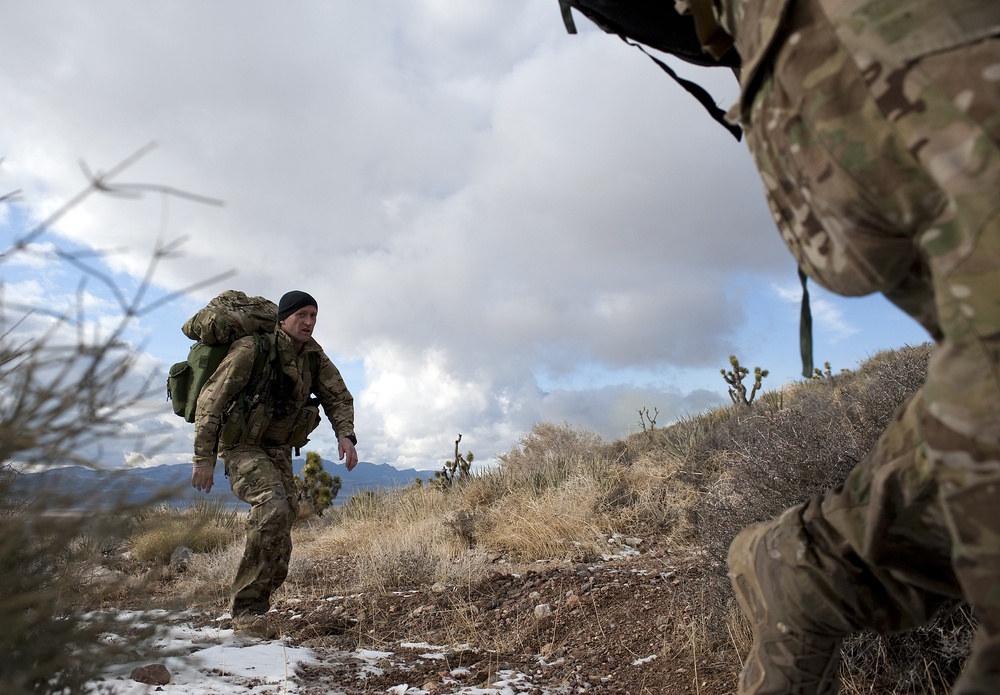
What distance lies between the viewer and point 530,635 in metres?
4.18

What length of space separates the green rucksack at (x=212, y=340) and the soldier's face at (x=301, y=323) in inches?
5.8

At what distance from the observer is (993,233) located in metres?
0.85

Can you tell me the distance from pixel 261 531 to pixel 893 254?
4.54 meters

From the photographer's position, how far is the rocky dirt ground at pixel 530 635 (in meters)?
3.19

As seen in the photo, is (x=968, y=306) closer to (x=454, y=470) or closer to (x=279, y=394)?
(x=279, y=394)

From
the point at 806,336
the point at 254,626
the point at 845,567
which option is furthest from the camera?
the point at 254,626

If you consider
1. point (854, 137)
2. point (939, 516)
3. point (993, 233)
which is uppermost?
point (854, 137)

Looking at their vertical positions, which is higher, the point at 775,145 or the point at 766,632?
the point at 775,145

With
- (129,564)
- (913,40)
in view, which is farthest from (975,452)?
(129,564)

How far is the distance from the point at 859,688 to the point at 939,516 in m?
1.85

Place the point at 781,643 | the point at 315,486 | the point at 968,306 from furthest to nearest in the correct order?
the point at 315,486
the point at 781,643
the point at 968,306

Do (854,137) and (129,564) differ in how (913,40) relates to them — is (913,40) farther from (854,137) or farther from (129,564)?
(129,564)

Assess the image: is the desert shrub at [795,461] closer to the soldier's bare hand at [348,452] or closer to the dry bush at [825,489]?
the dry bush at [825,489]

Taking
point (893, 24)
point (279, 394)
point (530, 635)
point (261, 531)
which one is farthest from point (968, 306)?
point (279, 394)
